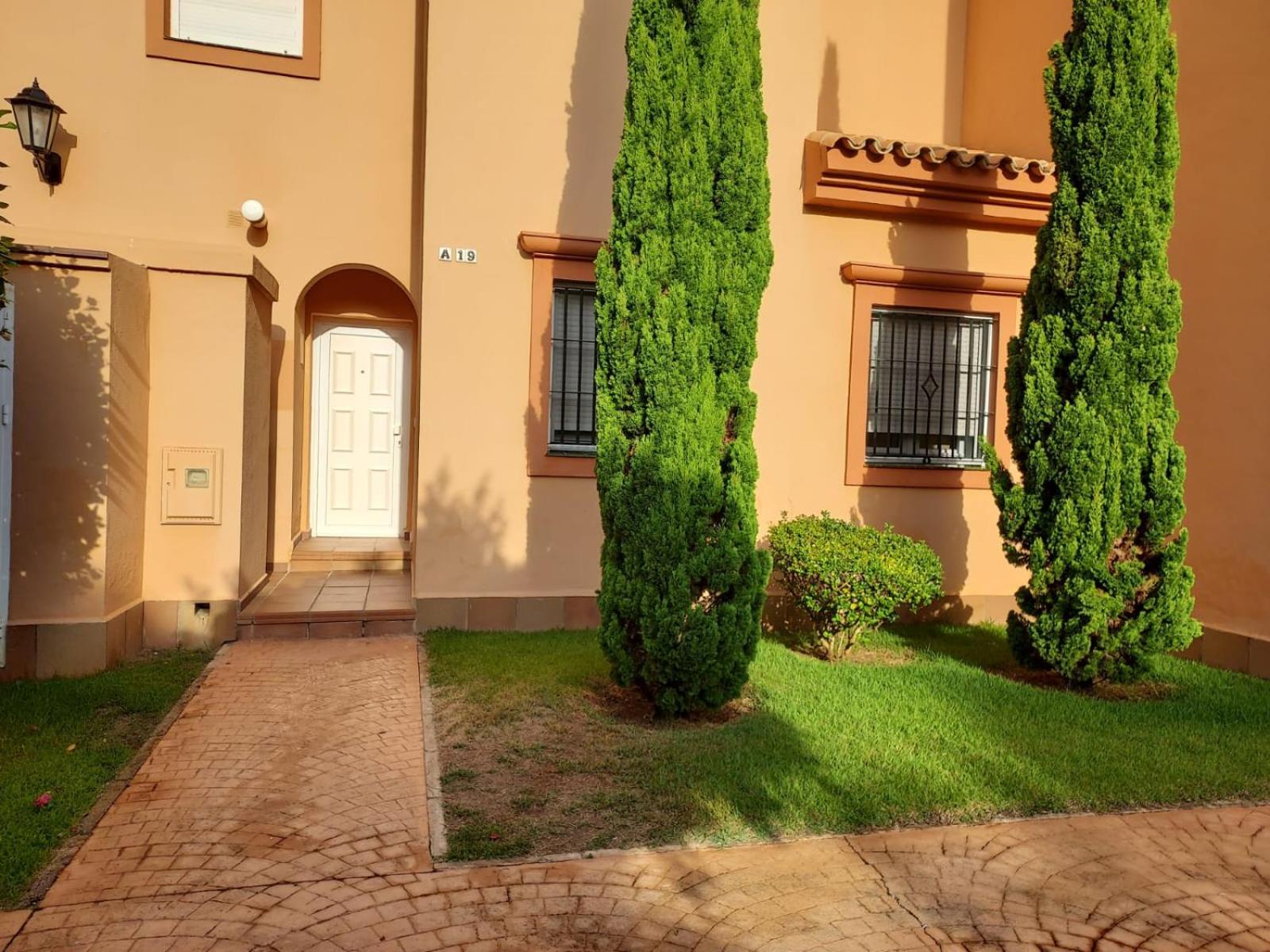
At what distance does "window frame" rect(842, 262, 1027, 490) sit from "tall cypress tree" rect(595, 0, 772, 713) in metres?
2.94

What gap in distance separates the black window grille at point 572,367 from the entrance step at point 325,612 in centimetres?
182

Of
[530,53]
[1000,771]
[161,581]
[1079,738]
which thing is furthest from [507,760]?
[530,53]

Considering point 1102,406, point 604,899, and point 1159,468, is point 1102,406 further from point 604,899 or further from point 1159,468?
point 604,899

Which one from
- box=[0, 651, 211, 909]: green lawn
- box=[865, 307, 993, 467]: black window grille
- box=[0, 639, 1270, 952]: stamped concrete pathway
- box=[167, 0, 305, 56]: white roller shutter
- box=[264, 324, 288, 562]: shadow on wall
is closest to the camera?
box=[0, 639, 1270, 952]: stamped concrete pathway

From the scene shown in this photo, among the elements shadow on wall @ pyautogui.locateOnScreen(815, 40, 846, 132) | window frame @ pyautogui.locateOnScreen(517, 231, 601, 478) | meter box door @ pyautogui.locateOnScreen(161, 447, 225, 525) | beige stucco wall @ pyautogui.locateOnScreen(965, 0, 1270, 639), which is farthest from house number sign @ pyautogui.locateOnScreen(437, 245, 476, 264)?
beige stucco wall @ pyautogui.locateOnScreen(965, 0, 1270, 639)

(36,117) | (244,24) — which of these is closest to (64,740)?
(36,117)

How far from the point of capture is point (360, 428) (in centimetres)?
949

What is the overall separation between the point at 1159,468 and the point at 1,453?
710 centimetres

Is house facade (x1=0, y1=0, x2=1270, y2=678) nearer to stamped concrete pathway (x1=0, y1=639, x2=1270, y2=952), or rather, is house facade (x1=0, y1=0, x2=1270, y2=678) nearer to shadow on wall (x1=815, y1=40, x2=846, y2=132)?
shadow on wall (x1=815, y1=40, x2=846, y2=132)

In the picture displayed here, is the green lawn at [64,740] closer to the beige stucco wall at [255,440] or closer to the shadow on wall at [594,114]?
the beige stucco wall at [255,440]

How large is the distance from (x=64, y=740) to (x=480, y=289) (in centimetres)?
412

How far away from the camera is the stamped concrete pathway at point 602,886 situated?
2945 mm

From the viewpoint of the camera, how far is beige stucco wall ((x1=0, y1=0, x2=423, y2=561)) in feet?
24.7

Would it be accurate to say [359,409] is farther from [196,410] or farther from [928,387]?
[928,387]
